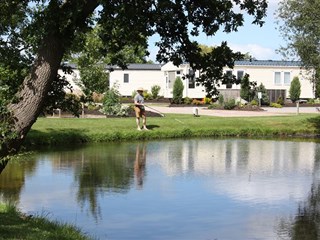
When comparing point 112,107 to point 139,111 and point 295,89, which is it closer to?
point 139,111

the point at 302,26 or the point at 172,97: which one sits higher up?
the point at 302,26

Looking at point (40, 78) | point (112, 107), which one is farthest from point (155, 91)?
point (40, 78)

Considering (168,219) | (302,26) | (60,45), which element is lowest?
(168,219)

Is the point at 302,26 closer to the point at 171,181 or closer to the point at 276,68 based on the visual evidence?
the point at 171,181

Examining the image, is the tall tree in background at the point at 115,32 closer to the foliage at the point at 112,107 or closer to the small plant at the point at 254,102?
the foliage at the point at 112,107

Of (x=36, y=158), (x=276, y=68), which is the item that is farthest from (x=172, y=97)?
(x=36, y=158)

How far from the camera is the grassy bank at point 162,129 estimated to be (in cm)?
2289

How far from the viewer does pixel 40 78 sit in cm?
748

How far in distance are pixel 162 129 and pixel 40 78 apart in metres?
18.4

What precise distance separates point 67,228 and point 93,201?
3.13m

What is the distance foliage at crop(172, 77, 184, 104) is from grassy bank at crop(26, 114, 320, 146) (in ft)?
65.1

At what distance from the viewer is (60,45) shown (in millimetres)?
7512

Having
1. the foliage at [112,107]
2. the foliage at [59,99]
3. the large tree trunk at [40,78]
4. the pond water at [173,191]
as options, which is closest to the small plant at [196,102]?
the foliage at [112,107]

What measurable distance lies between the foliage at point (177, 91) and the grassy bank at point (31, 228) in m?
40.6
